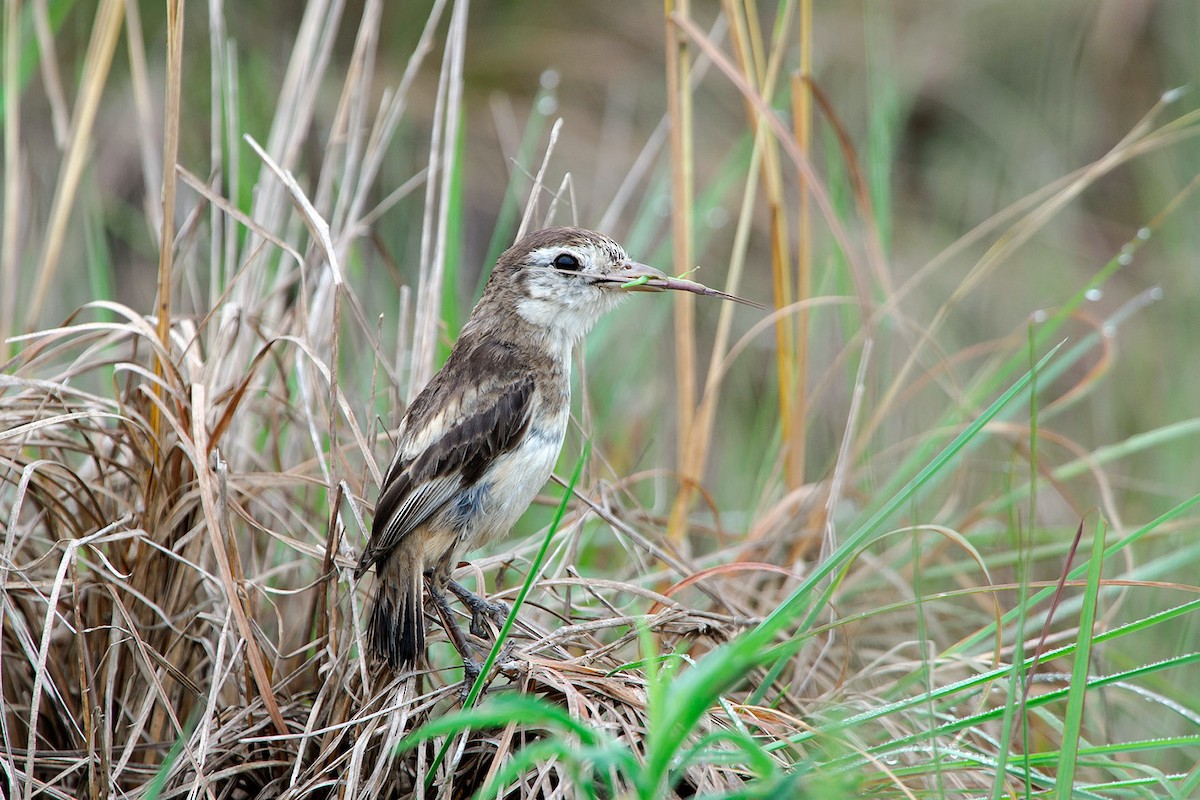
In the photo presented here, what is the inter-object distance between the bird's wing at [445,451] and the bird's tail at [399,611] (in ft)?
0.17

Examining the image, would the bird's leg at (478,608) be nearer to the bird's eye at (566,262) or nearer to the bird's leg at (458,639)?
the bird's leg at (458,639)

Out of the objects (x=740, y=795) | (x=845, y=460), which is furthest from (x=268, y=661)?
(x=845, y=460)

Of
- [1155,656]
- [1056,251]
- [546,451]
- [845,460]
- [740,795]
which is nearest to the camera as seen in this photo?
[740,795]

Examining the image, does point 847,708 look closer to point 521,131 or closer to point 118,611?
point 118,611

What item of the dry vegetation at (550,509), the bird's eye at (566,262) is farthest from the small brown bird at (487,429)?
the dry vegetation at (550,509)

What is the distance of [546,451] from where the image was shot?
325cm

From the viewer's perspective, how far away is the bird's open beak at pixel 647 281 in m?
3.18

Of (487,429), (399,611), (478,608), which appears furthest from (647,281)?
(399,611)

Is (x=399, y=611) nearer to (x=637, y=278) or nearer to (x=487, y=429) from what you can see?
(x=487, y=429)

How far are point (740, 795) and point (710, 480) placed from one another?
14.2 ft

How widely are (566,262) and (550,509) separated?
68.7 inches

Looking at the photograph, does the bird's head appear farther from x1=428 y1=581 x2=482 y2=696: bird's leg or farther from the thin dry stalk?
the thin dry stalk

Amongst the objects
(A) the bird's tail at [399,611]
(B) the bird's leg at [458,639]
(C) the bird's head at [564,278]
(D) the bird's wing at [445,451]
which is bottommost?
(B) the bird's leg at [458,639]

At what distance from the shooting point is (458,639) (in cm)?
304
